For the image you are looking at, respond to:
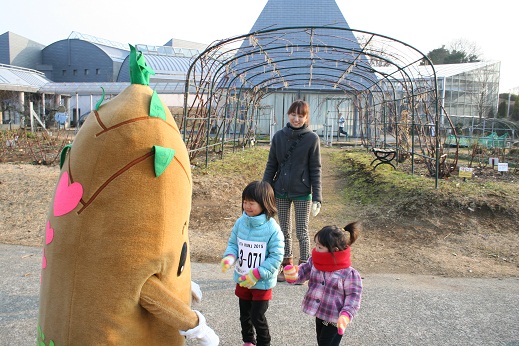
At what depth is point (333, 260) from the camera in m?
2.28

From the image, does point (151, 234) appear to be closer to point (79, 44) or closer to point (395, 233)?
point (395, 233)

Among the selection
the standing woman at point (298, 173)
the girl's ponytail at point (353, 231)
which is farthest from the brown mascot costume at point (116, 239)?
the standing woman at point (298, 173)

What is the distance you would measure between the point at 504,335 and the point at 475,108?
26.9 m

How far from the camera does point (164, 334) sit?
1.82 m

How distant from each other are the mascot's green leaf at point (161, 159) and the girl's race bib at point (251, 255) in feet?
3.31

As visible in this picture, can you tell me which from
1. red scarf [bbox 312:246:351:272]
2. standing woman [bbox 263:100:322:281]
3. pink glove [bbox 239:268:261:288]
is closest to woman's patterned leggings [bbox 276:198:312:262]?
standing woman [bbox 263:100:322:281]

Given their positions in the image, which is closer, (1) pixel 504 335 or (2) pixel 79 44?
(1) pixel 504 335

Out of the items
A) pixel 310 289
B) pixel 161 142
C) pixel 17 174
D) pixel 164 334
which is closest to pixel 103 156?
pixel 161 142

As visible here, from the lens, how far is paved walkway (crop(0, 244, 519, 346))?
288 cm

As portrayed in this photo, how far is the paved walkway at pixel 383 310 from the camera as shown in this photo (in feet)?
9.44

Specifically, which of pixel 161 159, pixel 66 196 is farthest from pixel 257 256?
pixel 66 196

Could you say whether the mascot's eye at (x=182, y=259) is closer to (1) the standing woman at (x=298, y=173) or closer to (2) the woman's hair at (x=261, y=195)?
(2) the woman's hair at (x=261, y=195)

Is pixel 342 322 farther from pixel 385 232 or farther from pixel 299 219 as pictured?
pixel 385 232

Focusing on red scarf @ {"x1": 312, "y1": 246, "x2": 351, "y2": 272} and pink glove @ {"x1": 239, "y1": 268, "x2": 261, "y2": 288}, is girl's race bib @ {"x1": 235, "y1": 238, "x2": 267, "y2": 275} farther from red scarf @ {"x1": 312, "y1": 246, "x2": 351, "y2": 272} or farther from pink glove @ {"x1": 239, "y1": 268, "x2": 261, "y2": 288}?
red scarf @ {"x1": 312, "y1": 246, "x2": 351, "y2": 272}
